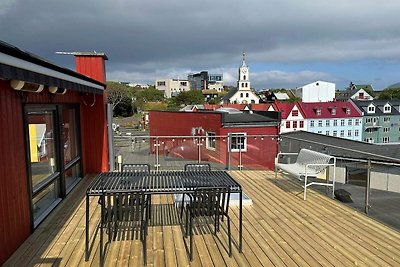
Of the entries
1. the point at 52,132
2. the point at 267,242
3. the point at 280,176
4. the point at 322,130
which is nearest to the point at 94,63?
the point at 52,132

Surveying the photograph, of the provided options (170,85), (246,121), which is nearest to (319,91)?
(170,85)

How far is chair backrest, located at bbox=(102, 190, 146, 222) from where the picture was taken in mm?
2785

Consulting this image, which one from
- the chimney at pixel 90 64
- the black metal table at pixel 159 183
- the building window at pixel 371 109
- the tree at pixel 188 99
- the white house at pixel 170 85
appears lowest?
the black metal table at pixel 159 183

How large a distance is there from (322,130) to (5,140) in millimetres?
42796

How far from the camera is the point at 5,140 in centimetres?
302

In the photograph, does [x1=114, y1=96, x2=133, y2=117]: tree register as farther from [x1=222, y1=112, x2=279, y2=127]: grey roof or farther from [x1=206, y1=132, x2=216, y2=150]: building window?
[x1=206, y1=132, x2=216, y2=150]: building window

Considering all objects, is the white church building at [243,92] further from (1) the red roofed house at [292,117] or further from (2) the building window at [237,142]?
(2) the building window at [237,142]

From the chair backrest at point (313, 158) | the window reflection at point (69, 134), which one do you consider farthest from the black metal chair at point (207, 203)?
the window reflection at point (69, 134)

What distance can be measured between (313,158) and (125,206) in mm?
3846

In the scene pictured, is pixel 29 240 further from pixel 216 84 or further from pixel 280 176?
pixel 216 84

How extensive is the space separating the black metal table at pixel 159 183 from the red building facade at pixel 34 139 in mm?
856

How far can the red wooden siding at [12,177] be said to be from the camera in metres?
2.92

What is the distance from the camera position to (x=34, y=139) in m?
3.93

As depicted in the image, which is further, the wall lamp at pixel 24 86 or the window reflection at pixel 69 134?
the window reflection at pixel 69 134
